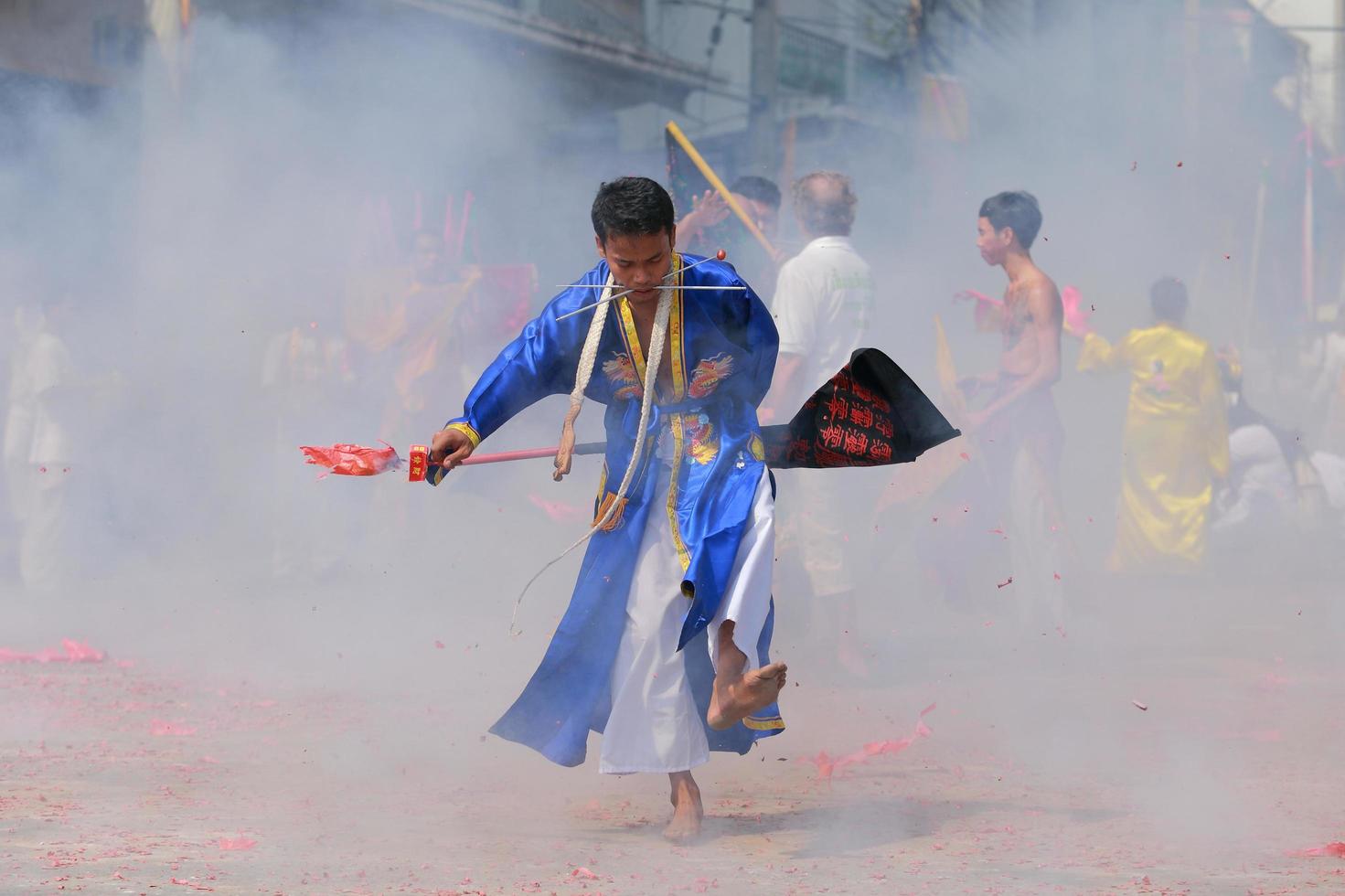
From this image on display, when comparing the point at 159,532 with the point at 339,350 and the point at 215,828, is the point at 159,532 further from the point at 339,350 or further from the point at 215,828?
the point at 215,828

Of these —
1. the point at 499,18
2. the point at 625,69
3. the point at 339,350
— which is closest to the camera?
the point at 339,350

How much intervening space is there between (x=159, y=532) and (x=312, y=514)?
0.90m

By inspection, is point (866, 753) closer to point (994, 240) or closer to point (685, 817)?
point (685, 817)

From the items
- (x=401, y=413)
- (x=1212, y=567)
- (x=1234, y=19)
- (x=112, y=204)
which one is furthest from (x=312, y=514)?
(x=1234, y=19)

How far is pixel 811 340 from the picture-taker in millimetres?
5379

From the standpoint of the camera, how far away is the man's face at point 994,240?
5.79m

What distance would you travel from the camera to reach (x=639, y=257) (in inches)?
125

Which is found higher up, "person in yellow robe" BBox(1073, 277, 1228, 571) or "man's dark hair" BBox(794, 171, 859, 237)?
"man's dark hair" BBox(794, 171, 859, 237)

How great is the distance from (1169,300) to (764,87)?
5449 mm

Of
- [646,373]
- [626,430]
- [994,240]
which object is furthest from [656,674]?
[994,240]

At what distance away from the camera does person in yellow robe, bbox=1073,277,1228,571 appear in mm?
7922

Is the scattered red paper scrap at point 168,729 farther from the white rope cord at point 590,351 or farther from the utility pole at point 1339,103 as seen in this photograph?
the utility pole at point 1339,103

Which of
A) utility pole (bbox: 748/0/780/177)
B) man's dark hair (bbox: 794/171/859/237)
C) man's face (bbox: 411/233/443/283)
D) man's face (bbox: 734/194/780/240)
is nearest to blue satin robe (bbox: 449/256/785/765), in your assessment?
man's dark hair (bbox: 794/171/859/237)

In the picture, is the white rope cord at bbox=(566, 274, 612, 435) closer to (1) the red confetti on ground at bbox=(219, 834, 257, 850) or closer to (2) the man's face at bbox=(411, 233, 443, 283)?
(1) the red confetti on ground at bbox=(219, 834, 257, 850)
